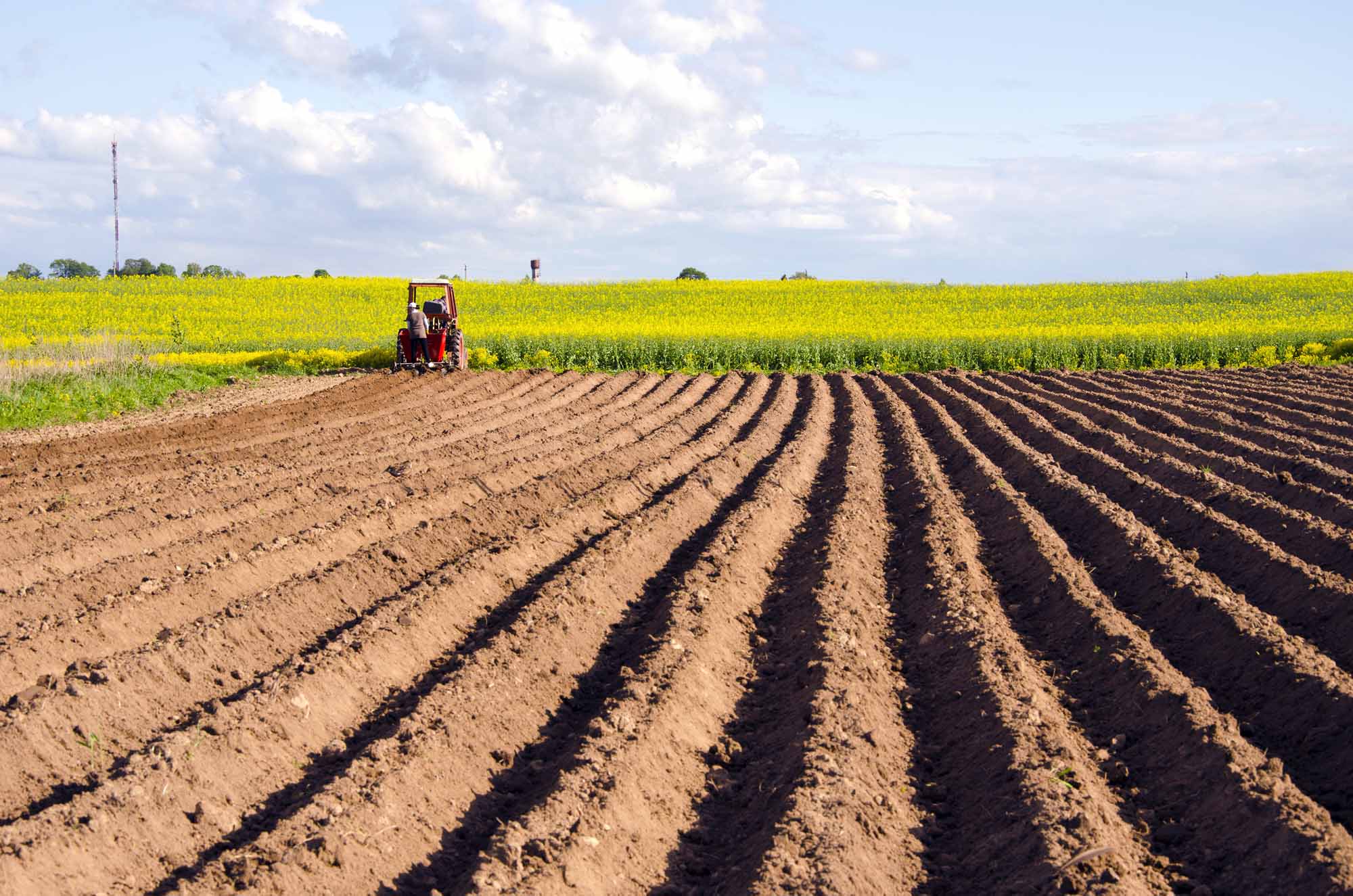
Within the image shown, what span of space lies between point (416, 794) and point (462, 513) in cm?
561

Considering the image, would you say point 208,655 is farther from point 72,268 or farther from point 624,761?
point 72,268

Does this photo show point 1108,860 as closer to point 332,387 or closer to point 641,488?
point 641,488

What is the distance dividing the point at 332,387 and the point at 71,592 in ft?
56.2

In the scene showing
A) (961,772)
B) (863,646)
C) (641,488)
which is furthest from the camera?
(641,488)

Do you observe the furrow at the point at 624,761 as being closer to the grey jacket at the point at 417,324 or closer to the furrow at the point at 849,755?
the furrow at the point at 849,755

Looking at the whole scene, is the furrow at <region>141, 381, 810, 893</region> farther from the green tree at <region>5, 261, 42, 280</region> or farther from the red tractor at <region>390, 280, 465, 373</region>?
the green tree at <region>5, 261, 42, 280</region>

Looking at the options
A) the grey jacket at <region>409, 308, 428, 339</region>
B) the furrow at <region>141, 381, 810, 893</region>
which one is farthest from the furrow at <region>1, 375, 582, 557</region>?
the grey jacket at <region>409, 308, 428, 339</region>

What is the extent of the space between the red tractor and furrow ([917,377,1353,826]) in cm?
1677

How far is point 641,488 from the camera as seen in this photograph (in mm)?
12289

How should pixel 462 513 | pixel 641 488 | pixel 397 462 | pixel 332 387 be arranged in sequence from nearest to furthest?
pixel 462 513, pixel 641 488, pixel 397 462, pixel 332 387

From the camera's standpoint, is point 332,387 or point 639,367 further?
point 639,367

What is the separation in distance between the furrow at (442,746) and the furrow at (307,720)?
3 centimetres

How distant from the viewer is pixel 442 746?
5.71m

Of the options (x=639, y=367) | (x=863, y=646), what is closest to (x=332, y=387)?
(x=639, y=367)
